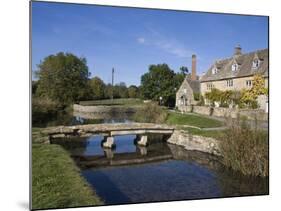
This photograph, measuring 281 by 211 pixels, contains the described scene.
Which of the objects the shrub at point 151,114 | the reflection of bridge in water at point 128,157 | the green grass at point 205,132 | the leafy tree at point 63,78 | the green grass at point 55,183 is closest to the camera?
the green grass at point 55,183

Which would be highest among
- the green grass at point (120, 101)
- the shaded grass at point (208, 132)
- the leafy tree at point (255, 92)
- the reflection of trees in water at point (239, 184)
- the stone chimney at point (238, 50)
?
the stone chimney at point (238, 50)

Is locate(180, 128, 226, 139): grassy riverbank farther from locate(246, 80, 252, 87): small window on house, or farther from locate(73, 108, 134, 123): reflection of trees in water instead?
locate(73, 108, 134, 123): reflection of trees in water

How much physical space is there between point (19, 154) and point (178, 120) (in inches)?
78.7

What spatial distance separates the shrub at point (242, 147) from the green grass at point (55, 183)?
181cm

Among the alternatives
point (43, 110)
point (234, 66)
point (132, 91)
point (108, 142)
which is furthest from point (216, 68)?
point (43, 110)

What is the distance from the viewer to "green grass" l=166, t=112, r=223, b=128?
15.9 ft

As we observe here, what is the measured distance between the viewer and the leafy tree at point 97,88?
4359 millimetres

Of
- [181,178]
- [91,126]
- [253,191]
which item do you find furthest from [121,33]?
[253,191]

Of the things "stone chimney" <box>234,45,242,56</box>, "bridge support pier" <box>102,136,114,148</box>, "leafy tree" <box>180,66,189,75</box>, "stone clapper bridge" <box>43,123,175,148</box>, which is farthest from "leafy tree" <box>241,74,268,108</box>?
"bridge support pier" <box>102,136,114,148</box>

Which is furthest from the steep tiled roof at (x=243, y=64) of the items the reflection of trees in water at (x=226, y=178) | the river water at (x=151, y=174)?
the river water at (x=151, y=174)

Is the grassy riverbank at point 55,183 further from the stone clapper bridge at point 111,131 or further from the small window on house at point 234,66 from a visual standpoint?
the small window on house at point 234,66

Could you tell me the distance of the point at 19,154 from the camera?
389 cm

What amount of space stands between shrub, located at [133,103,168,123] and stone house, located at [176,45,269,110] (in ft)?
0.78

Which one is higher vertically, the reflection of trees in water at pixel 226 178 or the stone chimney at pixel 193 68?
the stone chimney at pixel 193 68
